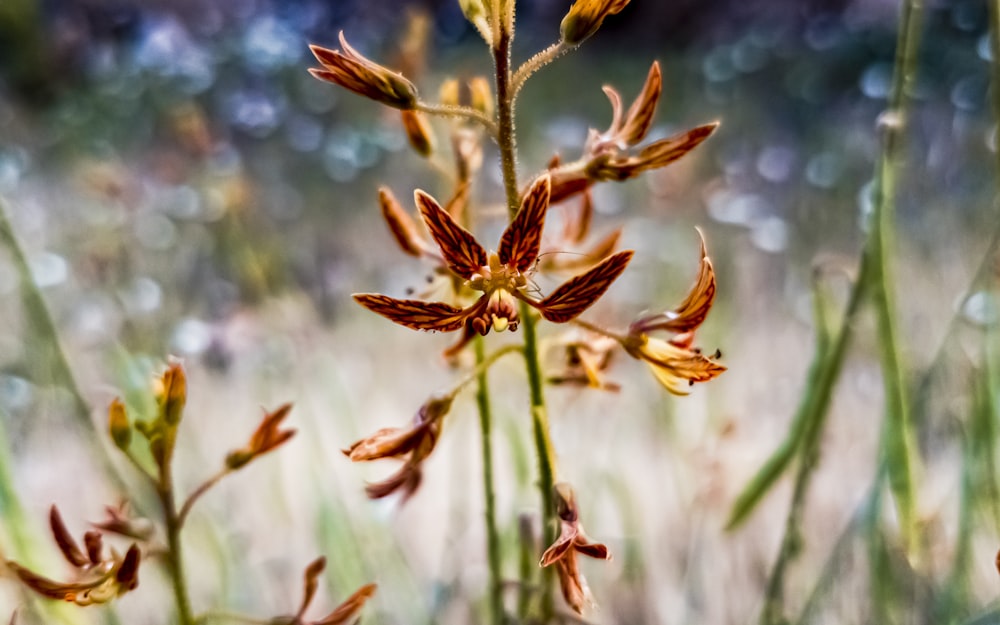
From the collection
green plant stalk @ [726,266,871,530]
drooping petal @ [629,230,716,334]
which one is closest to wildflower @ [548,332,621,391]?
drooping petal @ [629,230,716,334]

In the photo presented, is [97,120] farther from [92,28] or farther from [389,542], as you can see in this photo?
[389,542]

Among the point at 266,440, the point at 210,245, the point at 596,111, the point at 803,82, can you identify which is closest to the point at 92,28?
the point at 210,245

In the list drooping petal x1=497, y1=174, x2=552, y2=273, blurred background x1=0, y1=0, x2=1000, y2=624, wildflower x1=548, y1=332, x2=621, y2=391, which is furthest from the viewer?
blurred background x1=0, y1=0, x2=1000, y2=624

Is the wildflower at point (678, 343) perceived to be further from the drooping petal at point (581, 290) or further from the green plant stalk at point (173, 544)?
the green plant stalk at point (173, 544)

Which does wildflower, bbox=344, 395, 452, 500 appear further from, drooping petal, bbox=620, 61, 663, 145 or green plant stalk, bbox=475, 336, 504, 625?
drooping petal, bbox=620, 61, 663, 145

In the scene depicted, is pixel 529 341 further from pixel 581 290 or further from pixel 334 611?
pixel 334 611

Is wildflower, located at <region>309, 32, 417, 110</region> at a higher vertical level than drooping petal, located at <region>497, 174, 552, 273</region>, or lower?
higher

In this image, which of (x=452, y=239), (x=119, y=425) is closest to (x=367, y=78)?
(x=452, y=239)
